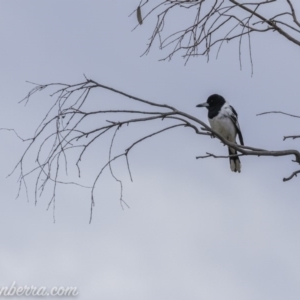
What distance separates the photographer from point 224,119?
962cm

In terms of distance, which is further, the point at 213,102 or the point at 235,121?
the point at 213,102

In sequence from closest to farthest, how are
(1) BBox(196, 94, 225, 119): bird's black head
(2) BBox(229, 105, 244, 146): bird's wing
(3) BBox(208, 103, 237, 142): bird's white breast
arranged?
(3) BBox(208, 103, 237, 142): bird's white breast
(2) BBox(229, 105, 244, 146): bird's wing
(1) BBox(196, 94, 225, 119): bird's black head

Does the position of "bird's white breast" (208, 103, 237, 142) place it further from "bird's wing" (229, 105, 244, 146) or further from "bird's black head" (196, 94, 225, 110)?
"bird's black head" (196, 94, 225, 110)

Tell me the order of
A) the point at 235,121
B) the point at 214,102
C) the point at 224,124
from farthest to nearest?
the point at 214,102, the point at 235,121, the point at 224,124

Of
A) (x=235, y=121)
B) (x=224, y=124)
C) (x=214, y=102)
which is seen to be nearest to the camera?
(x=224, y=124)

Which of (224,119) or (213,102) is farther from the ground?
(213,102)

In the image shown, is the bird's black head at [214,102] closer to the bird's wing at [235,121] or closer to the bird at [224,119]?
the bird at [224,119]

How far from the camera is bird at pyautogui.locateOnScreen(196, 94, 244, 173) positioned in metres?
9.61

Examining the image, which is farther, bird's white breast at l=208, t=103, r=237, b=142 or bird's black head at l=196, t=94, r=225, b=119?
bird's black head at l=196, t=94, r=225, b=119

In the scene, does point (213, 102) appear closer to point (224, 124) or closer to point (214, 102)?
point (214, 102)

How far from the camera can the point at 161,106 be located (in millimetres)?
3787

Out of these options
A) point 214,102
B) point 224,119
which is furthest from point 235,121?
point 214,102

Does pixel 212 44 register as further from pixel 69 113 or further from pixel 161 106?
pixel 69 113

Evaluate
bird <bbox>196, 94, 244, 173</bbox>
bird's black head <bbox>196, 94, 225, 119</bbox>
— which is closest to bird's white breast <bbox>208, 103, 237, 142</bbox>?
bird <bbox>196, 94, 244, 173</bbox>
